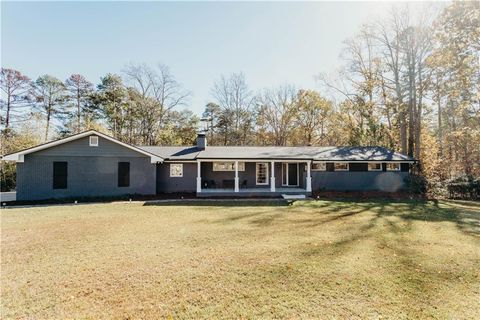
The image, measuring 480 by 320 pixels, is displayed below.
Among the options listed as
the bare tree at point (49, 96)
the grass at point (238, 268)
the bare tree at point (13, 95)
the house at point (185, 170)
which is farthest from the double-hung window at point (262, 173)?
the bare tree at point (13, 95)

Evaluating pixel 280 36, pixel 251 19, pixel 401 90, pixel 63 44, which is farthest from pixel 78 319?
pixel 401 90

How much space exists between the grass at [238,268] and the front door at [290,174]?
29.4ft

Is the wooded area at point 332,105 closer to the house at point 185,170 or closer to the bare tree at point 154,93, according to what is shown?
the bare tree at point 154,93

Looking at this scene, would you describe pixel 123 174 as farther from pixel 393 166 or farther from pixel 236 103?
pixel 236 103

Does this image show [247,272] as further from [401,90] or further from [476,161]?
[476,161]

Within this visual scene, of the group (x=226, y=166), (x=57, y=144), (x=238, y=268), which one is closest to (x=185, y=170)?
(x=226, y=166)

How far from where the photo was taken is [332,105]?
32.9m

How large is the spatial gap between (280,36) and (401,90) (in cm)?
1682

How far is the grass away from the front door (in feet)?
29.4

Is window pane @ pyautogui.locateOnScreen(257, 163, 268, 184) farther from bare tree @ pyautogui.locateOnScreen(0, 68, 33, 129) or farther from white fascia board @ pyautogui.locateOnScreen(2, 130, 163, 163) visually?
bare tree @ pyautogui.locateOnScreen(0, 68, 33, 129)

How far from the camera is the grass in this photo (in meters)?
3.48

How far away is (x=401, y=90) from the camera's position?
23.6 metres

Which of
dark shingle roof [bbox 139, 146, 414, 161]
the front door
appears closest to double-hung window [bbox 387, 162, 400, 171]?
dark shingle roof [bbox 139, 146, 414, 161]

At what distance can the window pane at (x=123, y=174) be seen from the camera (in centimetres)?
1549
